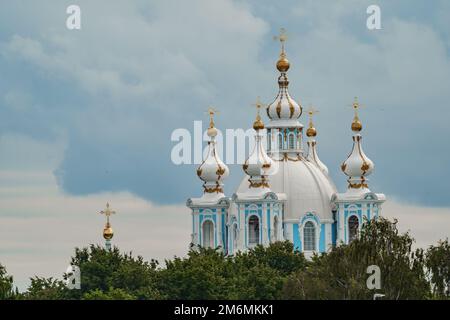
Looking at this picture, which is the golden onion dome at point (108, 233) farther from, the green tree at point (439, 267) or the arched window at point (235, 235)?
the green tree at point (439, 267)

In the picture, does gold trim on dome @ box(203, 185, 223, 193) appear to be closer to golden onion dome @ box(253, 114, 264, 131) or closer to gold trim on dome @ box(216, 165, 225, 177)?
gold trim on dome @ box(216, 165, 225, 177)

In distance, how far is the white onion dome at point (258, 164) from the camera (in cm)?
10969

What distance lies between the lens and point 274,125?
376 ft

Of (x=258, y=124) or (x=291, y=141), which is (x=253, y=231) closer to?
(x=258, y=124)

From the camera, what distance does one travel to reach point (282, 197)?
4419 inches

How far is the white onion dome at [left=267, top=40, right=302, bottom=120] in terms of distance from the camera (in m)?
115

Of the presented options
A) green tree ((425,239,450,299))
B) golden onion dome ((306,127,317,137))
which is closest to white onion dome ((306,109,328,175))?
golden onion dome ((306,127,317,137))

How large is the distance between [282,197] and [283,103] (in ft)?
16.2

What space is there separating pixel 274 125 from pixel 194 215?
17.2 ft

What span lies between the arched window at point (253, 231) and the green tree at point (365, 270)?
28.5 m

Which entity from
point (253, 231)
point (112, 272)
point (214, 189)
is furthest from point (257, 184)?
point (112, 272)
